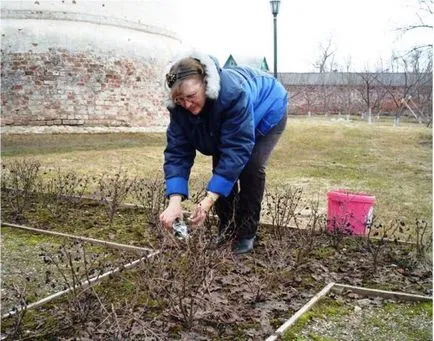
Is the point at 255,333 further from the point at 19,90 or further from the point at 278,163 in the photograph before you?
the point at 19,90

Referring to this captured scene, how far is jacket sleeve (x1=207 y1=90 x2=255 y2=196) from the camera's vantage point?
121 inches

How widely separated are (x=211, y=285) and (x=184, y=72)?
121 cm

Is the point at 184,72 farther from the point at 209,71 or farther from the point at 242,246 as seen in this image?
the point at 242,246

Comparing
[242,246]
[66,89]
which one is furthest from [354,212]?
[66,89]

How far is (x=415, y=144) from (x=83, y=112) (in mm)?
9582

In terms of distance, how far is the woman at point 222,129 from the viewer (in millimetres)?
2906

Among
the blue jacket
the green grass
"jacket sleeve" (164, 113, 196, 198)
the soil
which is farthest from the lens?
"jacket sleeve" (164, 113, 196, 198)

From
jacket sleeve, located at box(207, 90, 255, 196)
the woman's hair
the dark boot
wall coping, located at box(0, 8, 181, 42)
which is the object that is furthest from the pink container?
wall coping, located at box(0, 8, 181, 42)

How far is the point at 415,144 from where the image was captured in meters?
15.3

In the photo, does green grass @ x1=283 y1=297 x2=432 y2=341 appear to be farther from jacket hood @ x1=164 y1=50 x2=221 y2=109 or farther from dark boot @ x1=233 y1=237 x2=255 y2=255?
jacket hood @ x1=164 y1=50 x2=221 y2=109

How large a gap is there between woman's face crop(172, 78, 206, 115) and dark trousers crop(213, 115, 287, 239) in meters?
0.79

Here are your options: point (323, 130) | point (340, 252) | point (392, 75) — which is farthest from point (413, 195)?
point (392, 75)

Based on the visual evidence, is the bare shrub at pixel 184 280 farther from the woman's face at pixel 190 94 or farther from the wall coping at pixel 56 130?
the wall coping at pixel 56 130

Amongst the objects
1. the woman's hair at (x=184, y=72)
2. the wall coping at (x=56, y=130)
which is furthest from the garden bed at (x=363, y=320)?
the wall coping at (x=56, y=130)
